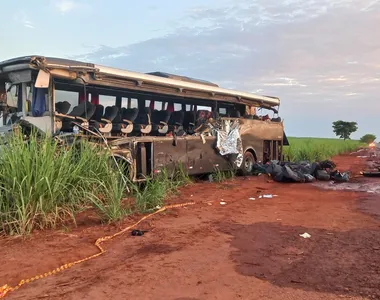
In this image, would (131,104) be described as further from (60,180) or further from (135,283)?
(135,283)

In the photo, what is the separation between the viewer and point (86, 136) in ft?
29.5

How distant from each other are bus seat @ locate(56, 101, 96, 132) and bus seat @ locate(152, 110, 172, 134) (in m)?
2.42

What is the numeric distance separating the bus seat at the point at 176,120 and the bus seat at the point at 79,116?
320 centimetres

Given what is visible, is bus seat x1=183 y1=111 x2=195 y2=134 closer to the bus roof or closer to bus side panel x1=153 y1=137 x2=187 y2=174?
the bus roof

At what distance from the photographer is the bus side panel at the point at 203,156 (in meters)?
12.2

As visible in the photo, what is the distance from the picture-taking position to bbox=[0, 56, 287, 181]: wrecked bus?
367 inches

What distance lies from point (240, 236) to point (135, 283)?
246 cm

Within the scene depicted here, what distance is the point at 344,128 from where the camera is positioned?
63906 millimetres

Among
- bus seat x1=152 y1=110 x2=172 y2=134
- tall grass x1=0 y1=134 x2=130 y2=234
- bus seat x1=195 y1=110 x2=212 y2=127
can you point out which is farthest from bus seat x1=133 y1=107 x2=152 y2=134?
tall grass x1=0 y1=134 x2=130 y2=234

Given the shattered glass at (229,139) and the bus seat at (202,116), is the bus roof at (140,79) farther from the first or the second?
the shattered glass at (229,139)

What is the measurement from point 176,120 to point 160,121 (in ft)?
2.88

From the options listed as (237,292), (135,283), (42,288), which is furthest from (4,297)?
(237,292)

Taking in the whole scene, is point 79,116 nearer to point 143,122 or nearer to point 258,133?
point 143,122

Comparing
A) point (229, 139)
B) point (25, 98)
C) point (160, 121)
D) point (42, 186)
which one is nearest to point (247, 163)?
point (229, 139)
